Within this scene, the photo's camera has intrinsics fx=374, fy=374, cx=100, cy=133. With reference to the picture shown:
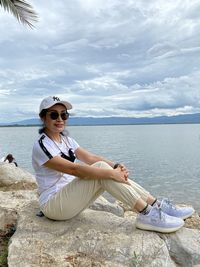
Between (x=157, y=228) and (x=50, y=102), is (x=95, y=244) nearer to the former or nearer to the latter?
(x=157, y=228)

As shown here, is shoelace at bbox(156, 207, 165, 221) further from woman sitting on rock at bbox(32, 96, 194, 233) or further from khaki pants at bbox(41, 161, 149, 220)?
khaki pants at bbox(41, 161, 149, 220)

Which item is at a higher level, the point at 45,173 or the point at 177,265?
the point at 45,173

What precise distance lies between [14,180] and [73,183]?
605 centimetres

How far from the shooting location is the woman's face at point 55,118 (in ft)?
18.0

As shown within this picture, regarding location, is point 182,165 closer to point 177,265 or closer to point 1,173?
point 1,173

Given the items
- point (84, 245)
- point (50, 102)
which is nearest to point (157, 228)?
point (84, 245)

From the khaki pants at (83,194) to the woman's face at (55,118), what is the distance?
800 mm

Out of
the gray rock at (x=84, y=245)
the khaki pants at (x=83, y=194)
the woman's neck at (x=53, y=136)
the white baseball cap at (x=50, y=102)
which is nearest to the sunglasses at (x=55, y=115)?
the white baseball cap at (x=50, y=102)

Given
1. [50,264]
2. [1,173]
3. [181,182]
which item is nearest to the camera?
[50,264]

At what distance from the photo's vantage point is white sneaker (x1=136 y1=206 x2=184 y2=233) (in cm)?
519

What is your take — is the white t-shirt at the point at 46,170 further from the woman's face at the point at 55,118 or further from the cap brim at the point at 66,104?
the cap brim at the point at 66,104

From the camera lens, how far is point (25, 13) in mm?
12719

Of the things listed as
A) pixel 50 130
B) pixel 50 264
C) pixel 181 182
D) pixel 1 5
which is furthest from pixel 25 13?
pixel 181 182

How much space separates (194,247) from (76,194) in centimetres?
179
